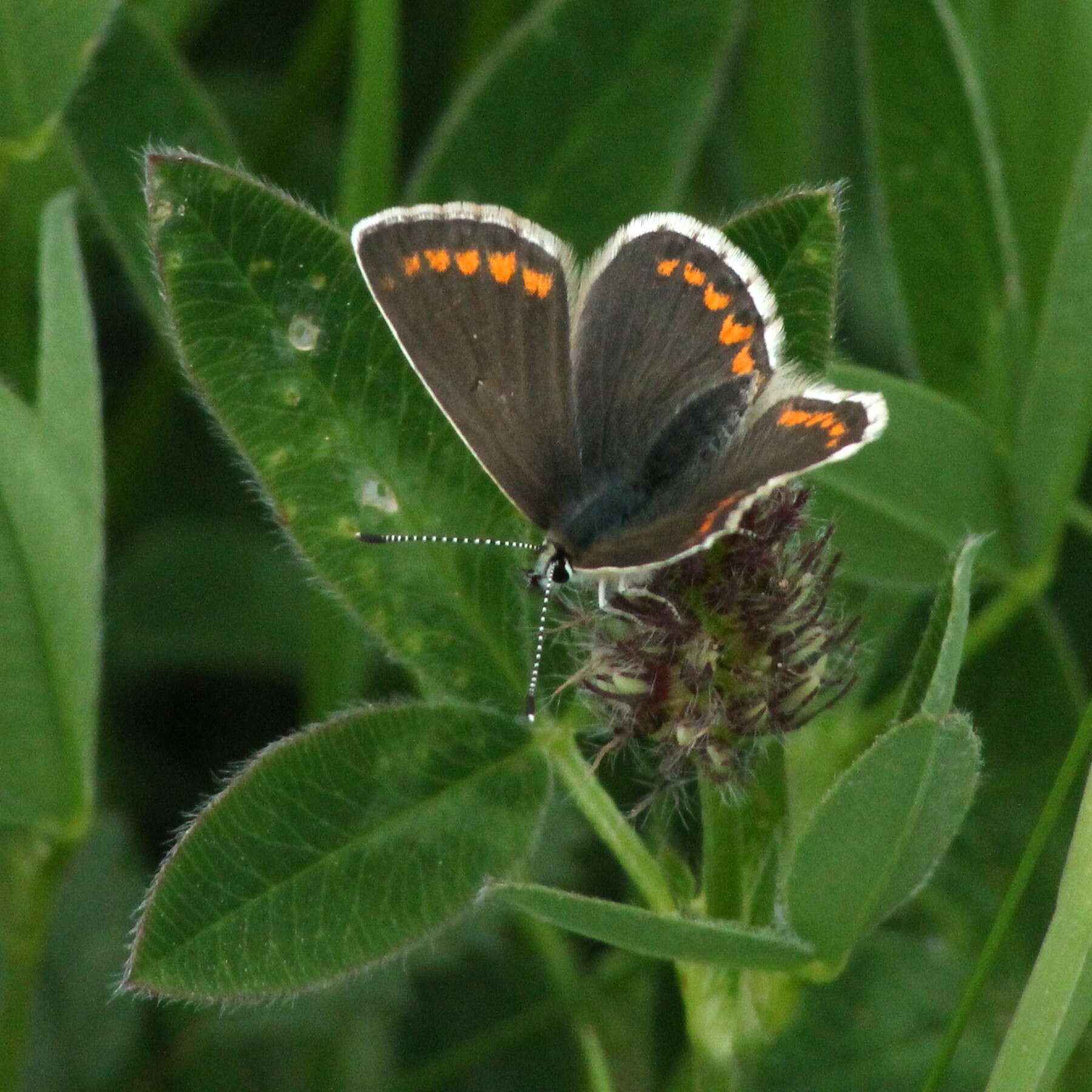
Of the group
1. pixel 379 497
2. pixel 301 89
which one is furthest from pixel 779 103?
pixel 379 497

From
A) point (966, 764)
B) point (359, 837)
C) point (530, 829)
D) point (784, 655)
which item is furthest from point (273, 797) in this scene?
point (966, 764)

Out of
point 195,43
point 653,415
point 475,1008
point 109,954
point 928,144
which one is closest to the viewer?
point 653,415

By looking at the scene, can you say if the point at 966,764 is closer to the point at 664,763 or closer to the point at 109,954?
the point at 664,763

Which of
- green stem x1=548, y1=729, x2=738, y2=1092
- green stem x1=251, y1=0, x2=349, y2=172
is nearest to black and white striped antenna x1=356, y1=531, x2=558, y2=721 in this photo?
green stem x1=548, y1=729, x2=738, y2=1092

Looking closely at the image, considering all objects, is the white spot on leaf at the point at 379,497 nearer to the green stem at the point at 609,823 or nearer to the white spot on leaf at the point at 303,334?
the white spot on leaf at the point at 303,334

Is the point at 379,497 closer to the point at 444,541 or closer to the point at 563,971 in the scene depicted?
the point at 444,541
